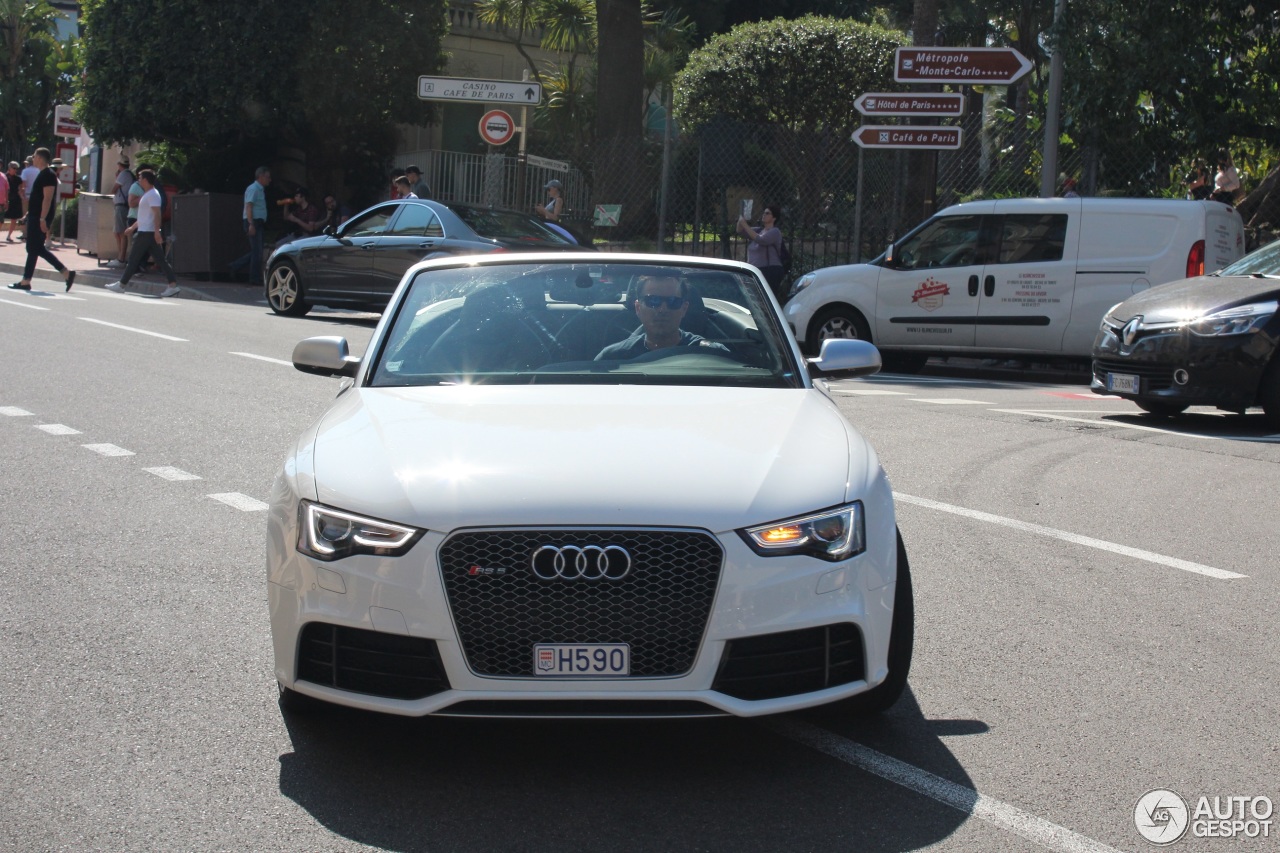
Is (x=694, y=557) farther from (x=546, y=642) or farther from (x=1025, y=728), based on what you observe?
(x=1025, y=728)

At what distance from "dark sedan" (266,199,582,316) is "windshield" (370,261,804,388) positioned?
466 inches

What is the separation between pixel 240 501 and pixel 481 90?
15.6m

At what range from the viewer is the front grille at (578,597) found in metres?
3.75

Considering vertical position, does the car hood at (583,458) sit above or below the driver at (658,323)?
below

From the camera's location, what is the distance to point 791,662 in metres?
3.92

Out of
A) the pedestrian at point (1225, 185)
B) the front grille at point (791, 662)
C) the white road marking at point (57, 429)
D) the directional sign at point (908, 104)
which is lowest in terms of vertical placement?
the white road marking at point (57, 429)

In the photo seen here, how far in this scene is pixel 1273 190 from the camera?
62.0 ft

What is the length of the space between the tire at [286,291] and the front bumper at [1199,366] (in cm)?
1136

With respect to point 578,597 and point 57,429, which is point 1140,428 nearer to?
point 57,429

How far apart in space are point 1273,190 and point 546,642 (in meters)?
17.4

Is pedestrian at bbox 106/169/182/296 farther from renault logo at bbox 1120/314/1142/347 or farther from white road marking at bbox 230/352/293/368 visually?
renault logo at bbox 1120/314/1142/347

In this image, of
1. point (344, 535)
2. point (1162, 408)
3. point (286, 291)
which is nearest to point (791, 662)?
point (344, 535)

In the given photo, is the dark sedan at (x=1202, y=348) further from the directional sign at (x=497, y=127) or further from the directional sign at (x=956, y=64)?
the directional sign at (x=497, y=127)

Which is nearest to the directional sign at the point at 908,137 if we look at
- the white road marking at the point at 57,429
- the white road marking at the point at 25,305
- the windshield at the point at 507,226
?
the windshield at the point at 507,226
